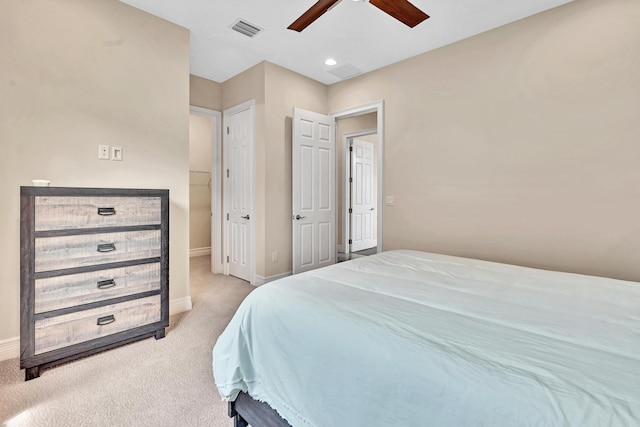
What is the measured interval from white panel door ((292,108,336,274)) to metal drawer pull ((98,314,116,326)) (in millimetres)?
2072

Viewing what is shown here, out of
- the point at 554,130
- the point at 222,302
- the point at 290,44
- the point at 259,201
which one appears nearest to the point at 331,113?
the point at 290,44

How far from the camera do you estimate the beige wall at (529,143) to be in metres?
2.25

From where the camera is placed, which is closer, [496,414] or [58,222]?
[496,414]

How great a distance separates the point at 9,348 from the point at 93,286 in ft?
2.44

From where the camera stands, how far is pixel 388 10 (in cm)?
199

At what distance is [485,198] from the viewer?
2.88 metres

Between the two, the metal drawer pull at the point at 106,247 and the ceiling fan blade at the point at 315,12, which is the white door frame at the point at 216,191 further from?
the ceiling fan blade at the point at 315,12

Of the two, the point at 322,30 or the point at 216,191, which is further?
the point at 216,191

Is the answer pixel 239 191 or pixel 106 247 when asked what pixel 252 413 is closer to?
pixel 106 247

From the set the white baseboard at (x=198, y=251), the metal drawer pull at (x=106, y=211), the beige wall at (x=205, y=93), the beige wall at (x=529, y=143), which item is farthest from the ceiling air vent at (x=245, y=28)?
the white baseboard at (x=198, y=251)

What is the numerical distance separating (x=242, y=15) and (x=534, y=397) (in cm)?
315

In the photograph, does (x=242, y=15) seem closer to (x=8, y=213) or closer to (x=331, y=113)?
(x=331, y=113)

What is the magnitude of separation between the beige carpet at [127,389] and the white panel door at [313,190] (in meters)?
Result: 1.76

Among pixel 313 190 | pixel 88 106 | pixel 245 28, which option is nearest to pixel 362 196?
pixel 313 190
